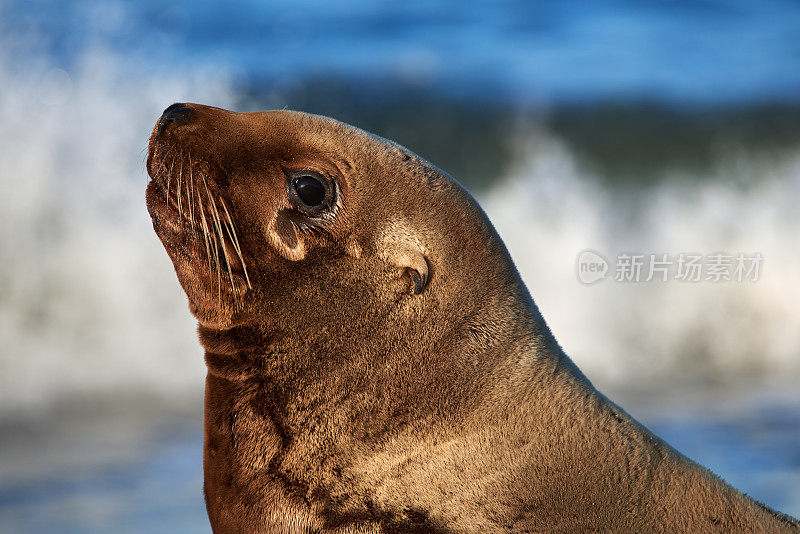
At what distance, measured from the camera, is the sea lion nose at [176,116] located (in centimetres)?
329

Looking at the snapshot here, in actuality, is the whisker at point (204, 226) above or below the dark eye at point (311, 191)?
below

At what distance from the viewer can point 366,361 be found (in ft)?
10.3

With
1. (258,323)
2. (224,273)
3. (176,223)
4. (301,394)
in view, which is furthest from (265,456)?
(176,223)

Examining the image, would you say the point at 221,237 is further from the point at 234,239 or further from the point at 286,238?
the point at 286,238

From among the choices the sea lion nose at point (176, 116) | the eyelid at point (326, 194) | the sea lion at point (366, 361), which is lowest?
the sea lion at point (366, 361)

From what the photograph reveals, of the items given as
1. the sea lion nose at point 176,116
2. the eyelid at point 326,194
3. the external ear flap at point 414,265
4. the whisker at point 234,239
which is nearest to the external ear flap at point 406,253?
the external ear flap at point 414,265

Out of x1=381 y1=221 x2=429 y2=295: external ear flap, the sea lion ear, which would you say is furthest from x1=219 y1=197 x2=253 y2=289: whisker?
x1=381 y1=221 x2=429 y2=295: external ear flap

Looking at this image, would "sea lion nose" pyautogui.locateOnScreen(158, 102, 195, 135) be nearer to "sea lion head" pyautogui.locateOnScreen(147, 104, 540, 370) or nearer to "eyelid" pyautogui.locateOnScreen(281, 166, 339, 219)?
"sea lion head" pyautogui.locateOnScreen(147, 104, 540, 370)

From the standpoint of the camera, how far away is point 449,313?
3182mm

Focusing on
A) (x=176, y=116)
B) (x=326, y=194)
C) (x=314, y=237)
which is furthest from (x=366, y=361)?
(x=176, y=116)

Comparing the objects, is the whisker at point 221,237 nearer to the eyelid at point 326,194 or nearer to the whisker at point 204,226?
the whisker at point 204,226

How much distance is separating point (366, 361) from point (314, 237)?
1.56ft

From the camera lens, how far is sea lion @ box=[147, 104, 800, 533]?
3.12 m

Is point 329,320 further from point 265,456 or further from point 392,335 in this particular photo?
point 265,456
